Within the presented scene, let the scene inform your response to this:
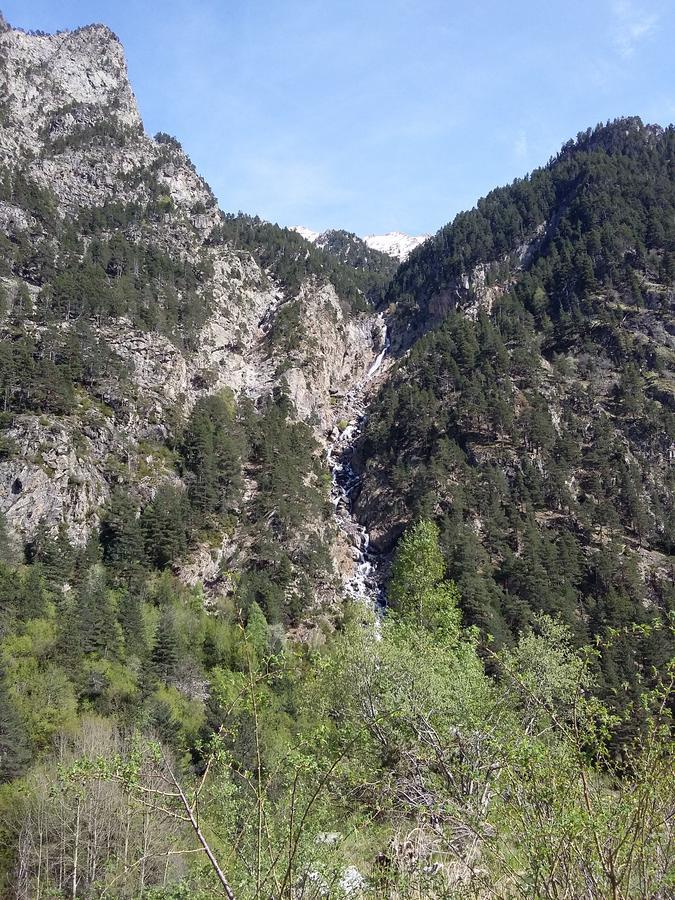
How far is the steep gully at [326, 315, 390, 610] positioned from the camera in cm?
6322

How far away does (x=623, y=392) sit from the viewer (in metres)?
73.9

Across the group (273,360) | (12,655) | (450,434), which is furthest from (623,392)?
(12,655)

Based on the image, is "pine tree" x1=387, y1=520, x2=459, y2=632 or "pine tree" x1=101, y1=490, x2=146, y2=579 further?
"pine tree" x1=101, y1=490, x2=146, y2=579

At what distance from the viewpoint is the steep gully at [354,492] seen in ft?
207

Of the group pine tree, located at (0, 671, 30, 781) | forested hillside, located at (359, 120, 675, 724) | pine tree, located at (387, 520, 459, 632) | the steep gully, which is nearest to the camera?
pine tree, located at (0, 671, 30, 781)

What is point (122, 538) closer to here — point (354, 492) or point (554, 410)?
point (354, 492)

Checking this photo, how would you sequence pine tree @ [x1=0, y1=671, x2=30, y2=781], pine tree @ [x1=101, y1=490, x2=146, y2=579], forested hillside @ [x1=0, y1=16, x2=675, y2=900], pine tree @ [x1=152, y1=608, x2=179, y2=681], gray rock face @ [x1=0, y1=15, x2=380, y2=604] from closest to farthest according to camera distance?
1. forested hillside @ [x1=0, y1=16, x2=675, y2=900]
2. pine tree @ [x1=0, y1=671, x2=30, y2=781]
3. pine tree @ [x1=152, y1=608, x2=179, y2=681]
4. pine tree @ [x1=101, y1=490, x2=146, y2=579]
5. gray rock face @ [x1=0, y1=15, x2=380, y2=604]

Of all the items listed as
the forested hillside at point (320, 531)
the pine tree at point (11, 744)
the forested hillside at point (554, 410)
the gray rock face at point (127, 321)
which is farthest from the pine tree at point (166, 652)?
the forested hillside at point (554, 410)

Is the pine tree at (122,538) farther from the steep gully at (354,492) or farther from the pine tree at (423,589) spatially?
the pine tree at (423,589)

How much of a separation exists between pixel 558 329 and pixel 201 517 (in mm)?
66305

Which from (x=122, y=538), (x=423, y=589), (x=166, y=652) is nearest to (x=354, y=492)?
(x=122, y=538)

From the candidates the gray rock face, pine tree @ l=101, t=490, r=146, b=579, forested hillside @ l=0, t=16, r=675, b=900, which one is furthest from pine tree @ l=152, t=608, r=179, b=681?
the gray rock face

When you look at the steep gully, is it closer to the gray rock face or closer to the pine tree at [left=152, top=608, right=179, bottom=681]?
the gray rock face

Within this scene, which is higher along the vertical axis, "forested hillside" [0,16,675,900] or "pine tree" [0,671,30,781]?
"forested hillside" [0,16,675,900]
